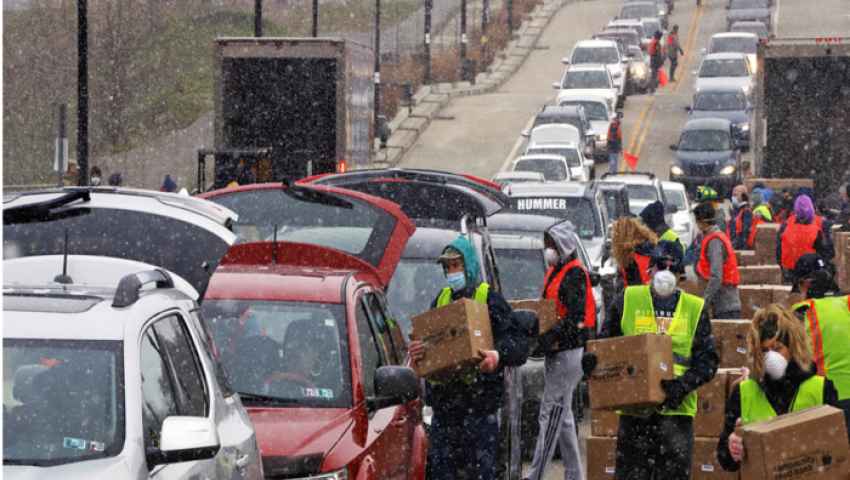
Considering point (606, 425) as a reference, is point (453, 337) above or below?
above

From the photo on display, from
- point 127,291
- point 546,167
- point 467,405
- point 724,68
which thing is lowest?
point 546,167

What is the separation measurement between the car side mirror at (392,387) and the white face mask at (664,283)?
63.7 inches

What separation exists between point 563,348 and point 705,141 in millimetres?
26843

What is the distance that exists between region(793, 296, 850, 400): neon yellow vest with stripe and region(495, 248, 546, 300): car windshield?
185 inches

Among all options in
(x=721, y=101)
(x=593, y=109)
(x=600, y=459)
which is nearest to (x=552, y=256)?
(x=600, y=459)

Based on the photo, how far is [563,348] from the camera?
353 inches

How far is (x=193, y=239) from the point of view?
6598 millimetres

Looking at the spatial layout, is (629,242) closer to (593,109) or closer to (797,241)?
(797,241)

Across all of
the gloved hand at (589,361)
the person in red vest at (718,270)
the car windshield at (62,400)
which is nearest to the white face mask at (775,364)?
the gloved hand at (589,361)

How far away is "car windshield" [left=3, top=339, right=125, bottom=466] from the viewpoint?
4.30m

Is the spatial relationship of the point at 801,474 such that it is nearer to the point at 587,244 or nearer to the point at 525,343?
the point at 525,343

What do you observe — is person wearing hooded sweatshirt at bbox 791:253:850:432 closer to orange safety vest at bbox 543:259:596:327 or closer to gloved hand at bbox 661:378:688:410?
gloved hand at bbox 661:378:688:410

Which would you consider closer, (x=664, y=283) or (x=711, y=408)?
(x=664, y=283)

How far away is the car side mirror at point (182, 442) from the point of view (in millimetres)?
4316
